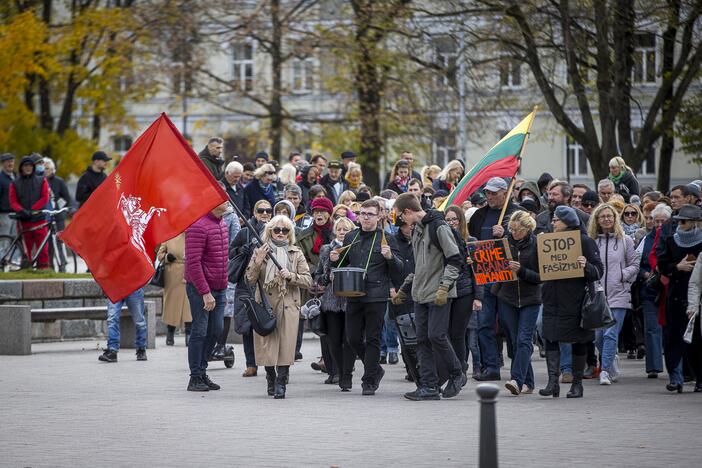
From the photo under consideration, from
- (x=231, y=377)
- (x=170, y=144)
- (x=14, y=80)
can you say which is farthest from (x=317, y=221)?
(x=14, y=80)

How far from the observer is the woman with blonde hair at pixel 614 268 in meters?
14.5

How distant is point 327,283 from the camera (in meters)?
14.5

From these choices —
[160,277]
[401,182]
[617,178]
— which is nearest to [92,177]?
[160,277]

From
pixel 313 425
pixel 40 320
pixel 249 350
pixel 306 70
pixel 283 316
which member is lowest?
pixel 313 425

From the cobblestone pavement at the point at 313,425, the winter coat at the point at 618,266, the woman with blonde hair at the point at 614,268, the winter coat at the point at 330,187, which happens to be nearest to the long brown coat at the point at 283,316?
the cobblestone pavement at the point at 313,425

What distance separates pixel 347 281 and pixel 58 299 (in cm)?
784

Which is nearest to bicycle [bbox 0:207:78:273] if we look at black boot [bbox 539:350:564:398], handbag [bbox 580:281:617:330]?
black boot [bbox 539:350:564:398]

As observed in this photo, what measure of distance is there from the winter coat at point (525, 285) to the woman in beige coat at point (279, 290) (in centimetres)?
196

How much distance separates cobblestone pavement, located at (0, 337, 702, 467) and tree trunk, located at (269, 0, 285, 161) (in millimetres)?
23386

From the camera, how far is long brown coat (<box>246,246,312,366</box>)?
533 inches

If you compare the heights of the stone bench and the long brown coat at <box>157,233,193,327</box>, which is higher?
the long brown coat at <box>157,233,193,327</box>

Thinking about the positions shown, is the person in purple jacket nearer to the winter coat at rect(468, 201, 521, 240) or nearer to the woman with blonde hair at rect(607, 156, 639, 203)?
the winter coat at rect(468, 201, 521, 240)

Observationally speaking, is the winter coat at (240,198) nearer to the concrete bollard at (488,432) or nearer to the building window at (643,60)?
the building window at (643,60)

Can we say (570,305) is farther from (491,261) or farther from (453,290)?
(453,290)
